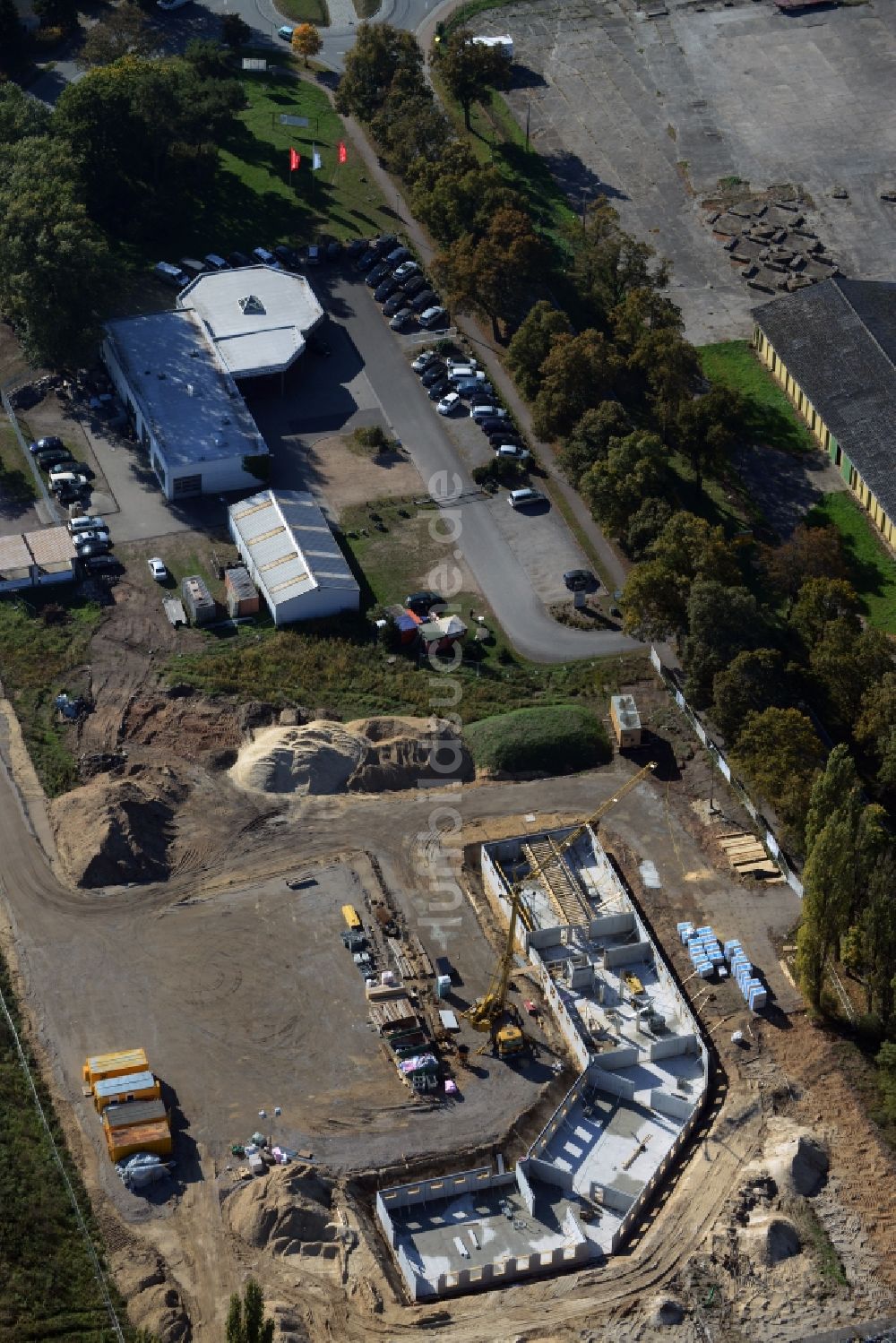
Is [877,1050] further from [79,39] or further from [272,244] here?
[79,39]

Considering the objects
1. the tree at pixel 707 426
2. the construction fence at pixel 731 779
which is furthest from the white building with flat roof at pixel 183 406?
the construction fence at pixel 731 779

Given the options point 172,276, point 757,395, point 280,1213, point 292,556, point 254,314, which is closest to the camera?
point 280,1213

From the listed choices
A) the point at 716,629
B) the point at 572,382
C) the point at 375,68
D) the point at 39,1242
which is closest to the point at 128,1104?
the point at 39,1242

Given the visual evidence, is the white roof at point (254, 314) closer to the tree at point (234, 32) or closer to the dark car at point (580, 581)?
the dark car at point (580, 581)

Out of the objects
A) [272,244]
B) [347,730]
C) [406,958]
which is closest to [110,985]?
[406,958]

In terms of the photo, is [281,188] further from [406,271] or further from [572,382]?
[572,382]
